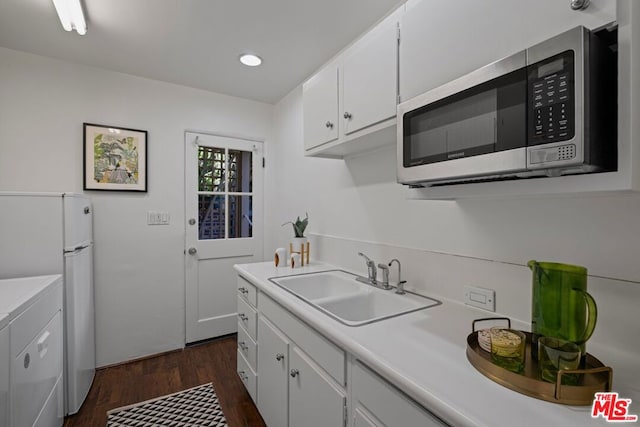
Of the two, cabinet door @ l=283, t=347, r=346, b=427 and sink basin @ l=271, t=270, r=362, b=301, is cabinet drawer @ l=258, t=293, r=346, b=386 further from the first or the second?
sink basin @ l=271, t=270, r=362, b=301

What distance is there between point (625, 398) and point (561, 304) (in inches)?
8.9

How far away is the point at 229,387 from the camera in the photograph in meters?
2.23

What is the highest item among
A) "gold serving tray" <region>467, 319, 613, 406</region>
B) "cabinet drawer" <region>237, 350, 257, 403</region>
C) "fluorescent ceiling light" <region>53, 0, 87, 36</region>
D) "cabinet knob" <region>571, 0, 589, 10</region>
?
"fluorescent ceiling light" <region>53, 0, 87, 36</region>

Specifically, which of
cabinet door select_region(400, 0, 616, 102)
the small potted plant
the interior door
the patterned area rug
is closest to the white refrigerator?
the patterned area rug

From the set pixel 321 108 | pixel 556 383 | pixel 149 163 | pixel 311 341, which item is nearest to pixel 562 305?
pixel 556 383

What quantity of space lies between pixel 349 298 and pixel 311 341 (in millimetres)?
372

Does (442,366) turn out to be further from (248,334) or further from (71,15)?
(71,15)

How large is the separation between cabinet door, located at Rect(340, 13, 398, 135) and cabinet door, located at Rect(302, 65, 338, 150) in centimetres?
8

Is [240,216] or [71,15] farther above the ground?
[71,15]

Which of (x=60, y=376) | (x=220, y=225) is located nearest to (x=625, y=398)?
(x=60, y=376)

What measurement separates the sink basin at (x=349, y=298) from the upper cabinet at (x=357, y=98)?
0.81 m

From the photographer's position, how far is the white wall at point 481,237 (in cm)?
90

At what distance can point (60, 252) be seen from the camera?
1816 millimetres

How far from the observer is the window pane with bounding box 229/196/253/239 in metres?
3.12
